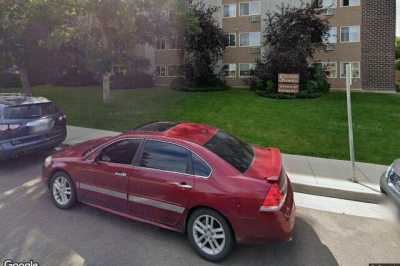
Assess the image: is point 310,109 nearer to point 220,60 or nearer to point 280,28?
point 280,28

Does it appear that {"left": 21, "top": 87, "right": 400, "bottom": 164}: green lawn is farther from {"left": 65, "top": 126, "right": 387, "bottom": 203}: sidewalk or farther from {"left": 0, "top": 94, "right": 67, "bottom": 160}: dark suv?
{"left": 0, "top": 94, "right": 67, "bottom": 160}: dark suv

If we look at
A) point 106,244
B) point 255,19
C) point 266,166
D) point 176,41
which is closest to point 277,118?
point 266,166

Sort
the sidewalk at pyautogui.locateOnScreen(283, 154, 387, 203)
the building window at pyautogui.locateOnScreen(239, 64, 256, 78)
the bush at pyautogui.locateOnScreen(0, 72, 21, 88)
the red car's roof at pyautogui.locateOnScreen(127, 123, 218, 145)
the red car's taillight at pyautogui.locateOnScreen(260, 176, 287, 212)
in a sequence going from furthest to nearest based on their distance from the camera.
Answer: the bush at pyautogui.locateOnScreen(0, 72, 21, 88), the building window at pyautogui.locateOnScreen(239, 64, 256, 78), the sidewalk at pyautogui.locateOnScreen(283, 154, 387, 203), the red car's roof at pyautogui.locateOnScreen(127, 123, 218, 145), the red car's taillight at pyautogui.locateOnScreen(260, 176, 287, 212)

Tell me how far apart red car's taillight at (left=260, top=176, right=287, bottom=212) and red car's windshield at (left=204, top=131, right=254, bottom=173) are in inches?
16.5

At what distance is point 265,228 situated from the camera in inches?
130

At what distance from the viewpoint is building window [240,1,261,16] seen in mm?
24219

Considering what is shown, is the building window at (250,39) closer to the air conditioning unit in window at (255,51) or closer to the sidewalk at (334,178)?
the air conditioning unit in window at (255,51)

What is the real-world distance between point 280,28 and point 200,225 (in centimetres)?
1786

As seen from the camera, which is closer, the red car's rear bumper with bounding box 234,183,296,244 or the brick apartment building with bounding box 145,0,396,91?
the red car's rear bumper with bounding box 234,183,296,244

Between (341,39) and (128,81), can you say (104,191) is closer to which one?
Result: (128,81)

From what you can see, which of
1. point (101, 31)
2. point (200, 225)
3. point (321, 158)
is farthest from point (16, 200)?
point (101, 31)

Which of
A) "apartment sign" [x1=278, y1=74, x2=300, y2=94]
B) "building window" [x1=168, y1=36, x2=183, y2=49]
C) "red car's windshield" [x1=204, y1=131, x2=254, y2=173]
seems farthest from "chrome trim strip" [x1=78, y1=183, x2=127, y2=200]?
"building window" [x1=168, y1=36, x2=183, y2=49]

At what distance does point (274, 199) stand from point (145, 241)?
5.73 feet

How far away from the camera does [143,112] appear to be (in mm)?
13453
